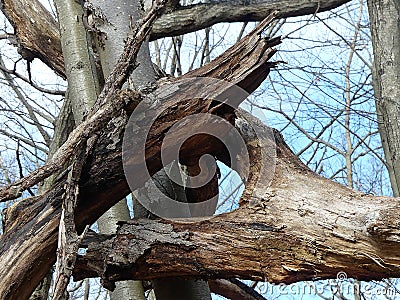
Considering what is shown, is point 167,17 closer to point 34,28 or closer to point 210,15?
point 210,15

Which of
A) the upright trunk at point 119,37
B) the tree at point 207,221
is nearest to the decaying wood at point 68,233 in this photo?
the tree at point 207,221

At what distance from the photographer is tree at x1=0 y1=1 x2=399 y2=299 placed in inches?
39.6

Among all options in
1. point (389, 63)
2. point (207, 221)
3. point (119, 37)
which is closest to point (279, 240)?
point (207, 221)

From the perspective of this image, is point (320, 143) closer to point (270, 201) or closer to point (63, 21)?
point (63, 21)

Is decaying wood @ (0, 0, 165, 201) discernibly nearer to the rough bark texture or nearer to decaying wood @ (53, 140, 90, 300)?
decaying wood @ (53, 140, 90, 300)

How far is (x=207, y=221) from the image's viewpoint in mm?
1160

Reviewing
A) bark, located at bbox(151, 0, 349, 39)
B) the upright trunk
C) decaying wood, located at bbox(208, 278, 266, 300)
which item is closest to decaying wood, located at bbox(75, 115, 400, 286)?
the upright trunk

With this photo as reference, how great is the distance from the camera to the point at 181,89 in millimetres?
1205

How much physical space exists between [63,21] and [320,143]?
2810 mm

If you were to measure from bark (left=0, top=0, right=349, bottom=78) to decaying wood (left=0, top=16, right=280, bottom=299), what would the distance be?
1093 mm

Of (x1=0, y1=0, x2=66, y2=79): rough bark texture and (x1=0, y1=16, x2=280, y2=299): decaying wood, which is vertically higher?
(x1=0, y1=0, x2=66, y2=79): rough bark texture

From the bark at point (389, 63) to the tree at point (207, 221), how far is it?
44.0 inches

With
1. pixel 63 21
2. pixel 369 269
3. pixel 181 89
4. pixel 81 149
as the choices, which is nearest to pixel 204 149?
pixel 181 89

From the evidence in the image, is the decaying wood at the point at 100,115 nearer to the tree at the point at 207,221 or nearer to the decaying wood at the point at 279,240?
the tree at the point at 207,221
